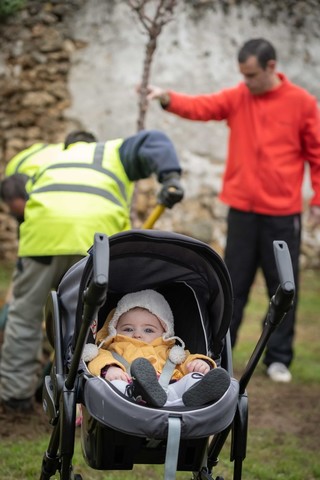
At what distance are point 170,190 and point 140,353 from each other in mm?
1247

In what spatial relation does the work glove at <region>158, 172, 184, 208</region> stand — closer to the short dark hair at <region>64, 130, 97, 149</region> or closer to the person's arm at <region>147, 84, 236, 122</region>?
the short dark hair at <region>64, 130, 97, 149</region>

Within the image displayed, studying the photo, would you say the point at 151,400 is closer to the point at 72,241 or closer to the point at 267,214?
the point at 72,241

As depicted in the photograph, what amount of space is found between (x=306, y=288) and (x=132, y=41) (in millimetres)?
3193

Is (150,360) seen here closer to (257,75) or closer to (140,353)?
(140,353)

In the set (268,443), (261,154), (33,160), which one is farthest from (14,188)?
(268,443)

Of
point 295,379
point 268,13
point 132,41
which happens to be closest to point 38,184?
point 295,379

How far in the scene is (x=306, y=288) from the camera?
9.51 meters

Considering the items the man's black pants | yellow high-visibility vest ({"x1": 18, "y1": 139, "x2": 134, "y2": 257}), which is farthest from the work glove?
the man's black pants

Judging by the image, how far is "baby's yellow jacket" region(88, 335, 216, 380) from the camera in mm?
3086

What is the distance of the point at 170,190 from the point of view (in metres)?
4.28

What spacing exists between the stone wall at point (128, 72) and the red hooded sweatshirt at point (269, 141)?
389 centimetres

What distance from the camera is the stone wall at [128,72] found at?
9469 millimetres

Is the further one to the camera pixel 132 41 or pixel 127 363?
pixel 132 41

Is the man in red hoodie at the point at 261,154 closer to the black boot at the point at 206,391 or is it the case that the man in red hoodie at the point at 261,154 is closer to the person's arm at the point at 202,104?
the person's arm at the point at 202,104
